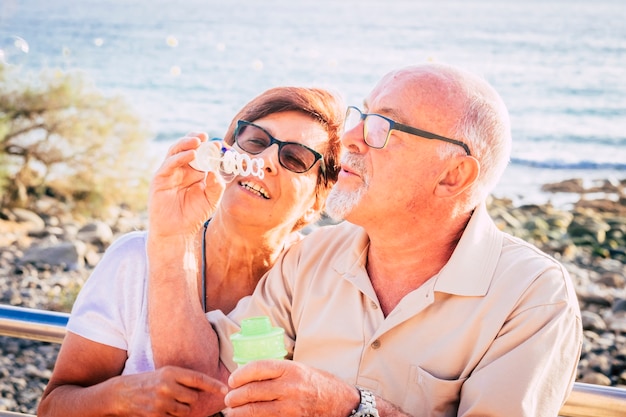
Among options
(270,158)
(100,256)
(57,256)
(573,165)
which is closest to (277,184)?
(270,158)

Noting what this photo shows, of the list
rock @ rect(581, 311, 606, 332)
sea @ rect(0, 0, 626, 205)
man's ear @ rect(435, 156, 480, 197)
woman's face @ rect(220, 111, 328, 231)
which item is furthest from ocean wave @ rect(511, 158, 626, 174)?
man's ear @ rect(435, 156, 480, 197)

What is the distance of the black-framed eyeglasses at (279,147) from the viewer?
9.91 ft

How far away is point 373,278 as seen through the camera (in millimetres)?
2760

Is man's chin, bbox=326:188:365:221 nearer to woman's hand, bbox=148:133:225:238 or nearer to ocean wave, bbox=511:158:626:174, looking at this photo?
woman's hand, bbox=148:133:225:238

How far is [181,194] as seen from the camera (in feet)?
8.86

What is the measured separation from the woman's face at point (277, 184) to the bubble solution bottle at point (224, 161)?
0.14 ft

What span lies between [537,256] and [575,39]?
1750 inches

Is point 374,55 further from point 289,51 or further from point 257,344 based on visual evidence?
point 257,344

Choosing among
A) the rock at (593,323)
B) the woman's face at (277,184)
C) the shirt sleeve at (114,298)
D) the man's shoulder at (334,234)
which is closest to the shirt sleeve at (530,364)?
the man's shoulder at (334,234)

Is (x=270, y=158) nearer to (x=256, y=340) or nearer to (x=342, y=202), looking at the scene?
(x=342, y=202)

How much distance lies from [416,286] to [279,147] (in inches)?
31.4

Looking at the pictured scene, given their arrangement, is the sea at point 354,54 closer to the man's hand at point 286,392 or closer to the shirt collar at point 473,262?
the shirt collar at point 473,262

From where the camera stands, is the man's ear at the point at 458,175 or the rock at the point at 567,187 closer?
the man's ear at the point at 458,175

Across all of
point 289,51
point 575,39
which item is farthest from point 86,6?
point 575,39
